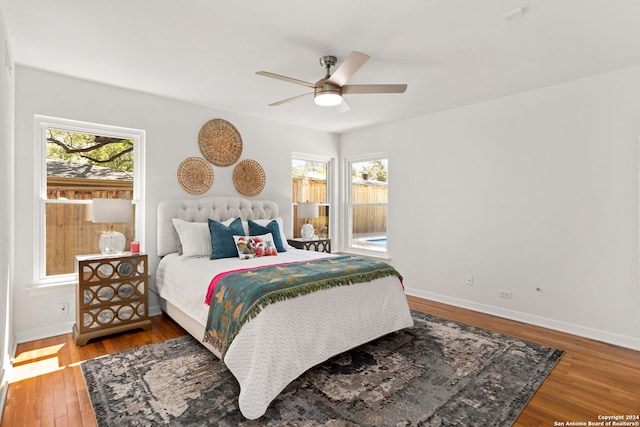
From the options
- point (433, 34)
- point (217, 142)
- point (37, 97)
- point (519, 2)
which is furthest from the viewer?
point (217, 142)

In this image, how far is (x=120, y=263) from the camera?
329 centimetres

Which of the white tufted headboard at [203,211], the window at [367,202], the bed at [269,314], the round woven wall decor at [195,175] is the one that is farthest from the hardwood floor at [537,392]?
the window at [367,202]

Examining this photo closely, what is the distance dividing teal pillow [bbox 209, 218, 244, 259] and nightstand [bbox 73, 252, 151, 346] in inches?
26.8

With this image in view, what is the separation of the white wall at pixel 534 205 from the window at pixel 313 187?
55.6 inches

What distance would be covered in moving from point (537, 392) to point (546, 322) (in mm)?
1578

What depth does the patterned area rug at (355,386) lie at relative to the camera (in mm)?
2031

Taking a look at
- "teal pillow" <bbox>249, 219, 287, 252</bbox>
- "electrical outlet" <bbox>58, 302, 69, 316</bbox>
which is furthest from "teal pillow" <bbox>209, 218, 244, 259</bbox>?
"electrical outlet" <bbox>58, 302, 69, 316</bbox>

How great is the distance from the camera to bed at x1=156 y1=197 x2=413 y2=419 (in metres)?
2.15

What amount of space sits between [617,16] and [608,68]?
3.56 ft

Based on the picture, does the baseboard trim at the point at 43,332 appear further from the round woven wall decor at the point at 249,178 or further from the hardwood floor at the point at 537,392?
the round woven wall decor at the point at 249,178

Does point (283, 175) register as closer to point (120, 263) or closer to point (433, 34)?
point (120, 263)

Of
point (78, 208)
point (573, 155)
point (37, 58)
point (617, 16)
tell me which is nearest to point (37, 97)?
point (37, 58)

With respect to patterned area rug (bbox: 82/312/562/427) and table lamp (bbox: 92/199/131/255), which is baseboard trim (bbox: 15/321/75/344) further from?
patterned area rug (bbox: 82/312/562/427)

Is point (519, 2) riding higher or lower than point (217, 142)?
higher
